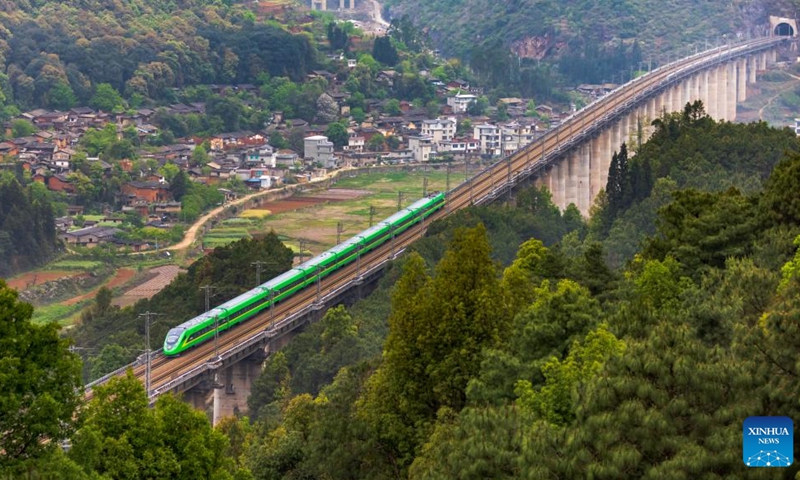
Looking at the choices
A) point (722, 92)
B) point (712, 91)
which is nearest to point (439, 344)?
point (712, 91)

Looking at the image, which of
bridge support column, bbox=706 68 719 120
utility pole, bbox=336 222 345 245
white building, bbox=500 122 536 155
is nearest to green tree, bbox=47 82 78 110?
white building, bbox=500 122 536 155

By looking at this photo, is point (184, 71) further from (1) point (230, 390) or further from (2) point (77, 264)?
(1) point (230, 390)

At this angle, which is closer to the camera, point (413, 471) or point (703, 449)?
point (703, 449)

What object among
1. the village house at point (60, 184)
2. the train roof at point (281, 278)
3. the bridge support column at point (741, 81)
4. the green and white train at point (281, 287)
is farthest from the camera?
the bridge support column at point (741, 81)

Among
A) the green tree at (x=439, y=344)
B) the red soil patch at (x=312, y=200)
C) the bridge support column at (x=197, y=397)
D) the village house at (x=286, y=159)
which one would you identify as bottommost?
the red soil patch at (x=312, y=200)

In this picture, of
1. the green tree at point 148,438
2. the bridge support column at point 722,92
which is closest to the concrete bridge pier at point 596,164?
the bridge support column at point 722,92

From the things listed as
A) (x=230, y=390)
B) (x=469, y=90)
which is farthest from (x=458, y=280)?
(x=469, y=90)

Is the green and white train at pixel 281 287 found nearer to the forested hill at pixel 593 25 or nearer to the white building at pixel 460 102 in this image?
the white building at pixel 460 102
